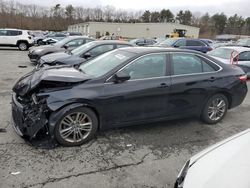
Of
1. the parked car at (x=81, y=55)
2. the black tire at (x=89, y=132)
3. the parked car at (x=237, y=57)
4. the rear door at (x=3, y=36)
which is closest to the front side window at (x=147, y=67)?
the black tire at (x=89, y=132)

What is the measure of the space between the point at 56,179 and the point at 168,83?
7.85 feet

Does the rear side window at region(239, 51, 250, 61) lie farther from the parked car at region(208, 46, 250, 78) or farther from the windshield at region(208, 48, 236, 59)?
the windshield at region(208, 48, 236, 59)

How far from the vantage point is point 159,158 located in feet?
11.8

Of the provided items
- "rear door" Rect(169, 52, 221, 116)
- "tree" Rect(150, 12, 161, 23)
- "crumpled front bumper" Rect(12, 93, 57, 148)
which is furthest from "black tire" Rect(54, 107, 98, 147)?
"tree" Rect(150, 12, 161, 23)

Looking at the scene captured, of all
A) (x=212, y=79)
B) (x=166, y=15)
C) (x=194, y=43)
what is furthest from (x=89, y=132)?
(x=166, y=15)

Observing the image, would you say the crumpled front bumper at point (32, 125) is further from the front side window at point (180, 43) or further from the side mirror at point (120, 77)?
the front side window at point (180, 43)

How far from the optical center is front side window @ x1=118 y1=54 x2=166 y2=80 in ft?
13.5

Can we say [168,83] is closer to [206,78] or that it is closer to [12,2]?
[206,78]

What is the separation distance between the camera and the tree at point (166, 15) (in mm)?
94438

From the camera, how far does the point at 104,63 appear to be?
446 centimetres

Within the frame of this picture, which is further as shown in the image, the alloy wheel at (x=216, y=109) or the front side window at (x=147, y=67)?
the alloy wheel at (x=216, y=109)

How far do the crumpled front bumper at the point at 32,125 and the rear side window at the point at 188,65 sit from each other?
236cm

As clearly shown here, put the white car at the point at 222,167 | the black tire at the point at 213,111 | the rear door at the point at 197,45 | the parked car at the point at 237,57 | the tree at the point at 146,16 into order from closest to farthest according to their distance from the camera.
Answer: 1. the white car at the point at 222,167
2. the black tire at the point at 213,111
3. the parked car at the point at 237,57
4. the rear door at the point at 197,45
5. the tree at the point at 146,16

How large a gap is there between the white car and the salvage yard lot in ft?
3.31
